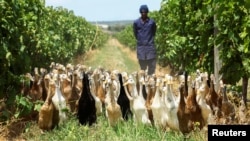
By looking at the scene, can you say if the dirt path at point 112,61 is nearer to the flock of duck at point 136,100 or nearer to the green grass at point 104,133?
the flock of duck at point 136,100

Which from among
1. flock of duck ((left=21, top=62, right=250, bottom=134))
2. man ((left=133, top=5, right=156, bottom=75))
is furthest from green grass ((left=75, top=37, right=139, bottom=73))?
flock of duck ((left=21, top=62, right=250, bottom=134))

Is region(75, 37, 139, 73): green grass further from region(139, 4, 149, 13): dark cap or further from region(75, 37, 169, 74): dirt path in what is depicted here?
region(139, 4, 149, 13): dark cap

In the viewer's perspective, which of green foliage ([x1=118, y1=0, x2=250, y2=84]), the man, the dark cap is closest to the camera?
green foliage ([x1=118, y1=0, x2=250, y2=84])

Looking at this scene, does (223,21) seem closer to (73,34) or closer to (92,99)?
(92,99)

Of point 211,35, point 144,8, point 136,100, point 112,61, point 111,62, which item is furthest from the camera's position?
point 112,61

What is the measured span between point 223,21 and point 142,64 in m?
3.86

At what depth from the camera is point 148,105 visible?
648cm

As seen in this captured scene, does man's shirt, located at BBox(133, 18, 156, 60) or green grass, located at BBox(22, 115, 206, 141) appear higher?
man's shirt, located at BBox(133, 18, 156, 60)

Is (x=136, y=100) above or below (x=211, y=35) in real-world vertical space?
below

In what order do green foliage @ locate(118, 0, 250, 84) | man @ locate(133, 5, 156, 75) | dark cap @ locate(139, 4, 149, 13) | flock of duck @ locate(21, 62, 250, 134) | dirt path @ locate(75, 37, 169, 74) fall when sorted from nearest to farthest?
flock of duck @ locate(21, 62, 250, 134)
green foliage @ locate(118, 0, 250, 84)
dark cap @ locate(139, 4, 149, 13)
man @ locate(133, 5, 156, 75)
dirt path @ locate(75, 37, 169, 74)

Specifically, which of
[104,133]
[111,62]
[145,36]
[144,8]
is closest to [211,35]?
[144,8]

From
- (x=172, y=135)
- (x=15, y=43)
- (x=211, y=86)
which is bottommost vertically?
(x=172, y=135)

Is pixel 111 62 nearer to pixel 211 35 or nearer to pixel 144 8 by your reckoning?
pixel 144 8

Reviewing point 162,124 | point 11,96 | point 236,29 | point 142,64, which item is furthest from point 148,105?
point 142,64
